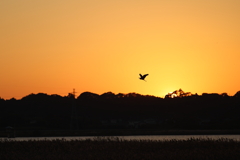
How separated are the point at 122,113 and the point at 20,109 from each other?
981 inches

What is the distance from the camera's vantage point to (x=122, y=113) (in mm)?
130250
